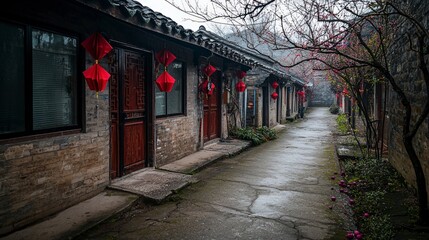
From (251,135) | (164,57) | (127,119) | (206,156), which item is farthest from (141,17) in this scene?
(251,135)

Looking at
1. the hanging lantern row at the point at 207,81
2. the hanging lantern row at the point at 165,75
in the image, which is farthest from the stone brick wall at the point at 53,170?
the hanging lantern row at the point at 207,81

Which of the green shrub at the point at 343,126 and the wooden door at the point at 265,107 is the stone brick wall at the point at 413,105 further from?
the wooden door at the point at 265,107

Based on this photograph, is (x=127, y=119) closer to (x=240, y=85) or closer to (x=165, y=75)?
(x=165, y=75)

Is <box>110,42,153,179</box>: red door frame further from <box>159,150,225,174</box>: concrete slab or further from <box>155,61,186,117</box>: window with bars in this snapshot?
<box>159,150,225,174</box>: concrete slab

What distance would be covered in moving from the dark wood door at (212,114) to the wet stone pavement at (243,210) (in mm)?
2583

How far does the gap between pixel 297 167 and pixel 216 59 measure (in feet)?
14.6

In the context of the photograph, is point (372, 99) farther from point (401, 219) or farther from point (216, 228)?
point (216, 228)

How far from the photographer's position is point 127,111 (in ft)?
19.1

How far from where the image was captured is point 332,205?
4848 mm

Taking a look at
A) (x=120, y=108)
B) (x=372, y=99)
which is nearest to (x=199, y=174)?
(x=120, y=108)

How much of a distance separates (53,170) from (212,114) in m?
6.60

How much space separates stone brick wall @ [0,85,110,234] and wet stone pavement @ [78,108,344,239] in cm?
78

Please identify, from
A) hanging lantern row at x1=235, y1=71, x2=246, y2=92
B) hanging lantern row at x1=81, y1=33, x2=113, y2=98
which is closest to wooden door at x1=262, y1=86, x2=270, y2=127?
hanging lantern row at x1=235, y1=71, x2=246, y2=92

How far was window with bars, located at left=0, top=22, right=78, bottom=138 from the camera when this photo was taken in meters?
3.58
